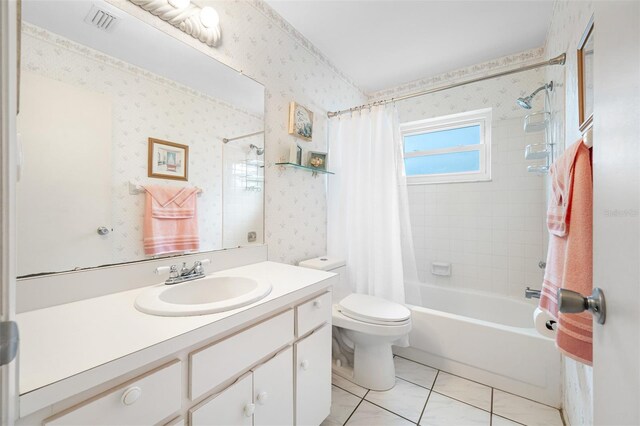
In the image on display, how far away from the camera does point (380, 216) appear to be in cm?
197

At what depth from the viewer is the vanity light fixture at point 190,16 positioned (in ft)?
3.79

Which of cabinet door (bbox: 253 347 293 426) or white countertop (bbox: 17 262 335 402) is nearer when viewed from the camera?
white countertop (bbox: 17 262 335 402)

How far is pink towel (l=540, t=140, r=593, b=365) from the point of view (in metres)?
0.80

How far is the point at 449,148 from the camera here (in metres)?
2.61

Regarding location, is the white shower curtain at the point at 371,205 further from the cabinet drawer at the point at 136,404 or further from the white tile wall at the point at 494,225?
the cabinet drawer at the point at 136,404

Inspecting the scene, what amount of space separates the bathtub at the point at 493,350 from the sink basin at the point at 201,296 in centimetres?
133

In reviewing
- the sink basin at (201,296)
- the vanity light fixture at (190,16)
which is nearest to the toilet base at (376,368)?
the sink basin at (201,296)

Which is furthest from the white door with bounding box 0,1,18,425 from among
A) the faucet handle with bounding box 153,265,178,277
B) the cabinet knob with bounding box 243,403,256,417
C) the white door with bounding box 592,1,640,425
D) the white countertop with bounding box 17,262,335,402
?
the white door with bounding box 592,1,640,425

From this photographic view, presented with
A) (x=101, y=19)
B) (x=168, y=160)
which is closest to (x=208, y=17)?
(x=101, y=19)

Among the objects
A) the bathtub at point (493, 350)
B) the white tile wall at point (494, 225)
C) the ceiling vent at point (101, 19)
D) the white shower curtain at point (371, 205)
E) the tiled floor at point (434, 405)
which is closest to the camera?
the ceiling vent at point (101, 19)

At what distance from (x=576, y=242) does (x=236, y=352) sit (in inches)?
45.3

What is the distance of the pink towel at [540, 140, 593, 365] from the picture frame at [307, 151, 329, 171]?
1381 mm

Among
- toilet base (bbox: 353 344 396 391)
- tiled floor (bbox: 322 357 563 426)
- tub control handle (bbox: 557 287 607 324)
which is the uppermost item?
tub control handle (bbox: 557 287 607 324)

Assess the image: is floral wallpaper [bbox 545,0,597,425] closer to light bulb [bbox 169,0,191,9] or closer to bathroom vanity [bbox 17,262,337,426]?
bathroom vanity [bbox 17,262,337,426]
